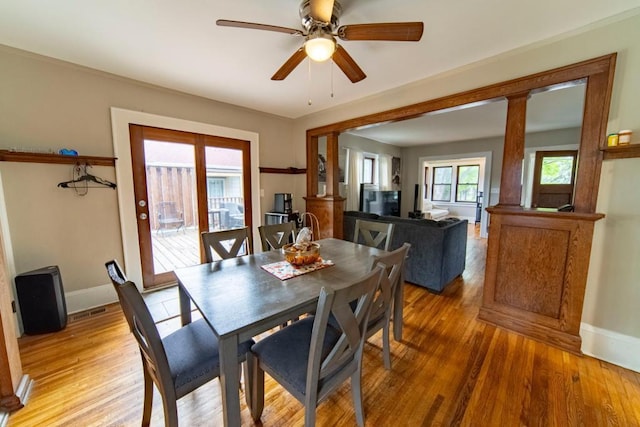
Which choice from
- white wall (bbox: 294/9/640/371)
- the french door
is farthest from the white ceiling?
the french door

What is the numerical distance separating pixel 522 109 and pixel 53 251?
14.8ft

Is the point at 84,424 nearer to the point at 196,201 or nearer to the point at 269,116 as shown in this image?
the point at 196,201

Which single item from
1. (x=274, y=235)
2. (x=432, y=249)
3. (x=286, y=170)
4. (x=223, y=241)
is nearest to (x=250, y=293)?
(x=223, y=241)

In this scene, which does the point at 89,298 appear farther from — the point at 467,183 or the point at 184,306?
the point at 467,183

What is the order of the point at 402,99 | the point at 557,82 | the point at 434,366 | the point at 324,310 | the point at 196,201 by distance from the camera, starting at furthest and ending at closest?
the point at 196,201, the point at 402,99, the point at 557,82, the point at 434,366, the point at 324,310

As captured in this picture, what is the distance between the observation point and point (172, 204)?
3.08m

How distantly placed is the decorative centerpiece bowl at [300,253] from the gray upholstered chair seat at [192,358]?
1.86 feet

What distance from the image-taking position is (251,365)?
131cm

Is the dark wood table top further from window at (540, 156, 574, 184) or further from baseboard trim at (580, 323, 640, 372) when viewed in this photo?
window at (540, 156, 574, 184)

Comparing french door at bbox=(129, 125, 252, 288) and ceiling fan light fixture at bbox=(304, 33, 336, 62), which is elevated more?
ceiling fan light fixture at bbox=(304, 33, 336, 62)

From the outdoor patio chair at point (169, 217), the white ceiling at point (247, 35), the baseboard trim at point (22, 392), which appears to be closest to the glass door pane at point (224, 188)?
the outdoor patio chair at point (169, 217)

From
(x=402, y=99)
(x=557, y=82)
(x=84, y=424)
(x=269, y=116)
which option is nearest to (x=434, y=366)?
(x=84, y=424)

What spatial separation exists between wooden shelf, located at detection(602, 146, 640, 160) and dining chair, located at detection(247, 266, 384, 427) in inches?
76.9

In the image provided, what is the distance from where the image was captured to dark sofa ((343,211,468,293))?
2.83m
